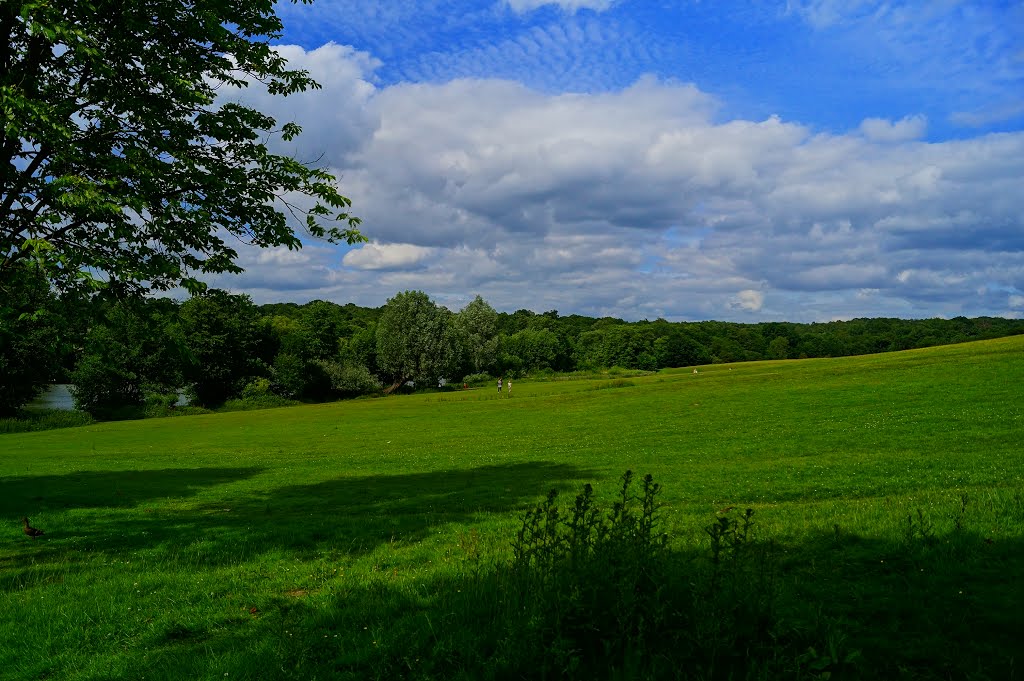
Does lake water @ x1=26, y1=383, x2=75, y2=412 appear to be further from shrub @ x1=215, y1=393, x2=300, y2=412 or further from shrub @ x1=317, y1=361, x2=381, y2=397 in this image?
shrub @ x1=317, y1=361, x2=381, y2=397

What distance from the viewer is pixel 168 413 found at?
87688mm

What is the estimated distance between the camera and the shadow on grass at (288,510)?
40.2 ft

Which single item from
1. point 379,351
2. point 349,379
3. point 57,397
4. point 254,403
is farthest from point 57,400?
point 379,351

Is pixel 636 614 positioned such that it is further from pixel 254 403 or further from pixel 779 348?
pixel 779 348

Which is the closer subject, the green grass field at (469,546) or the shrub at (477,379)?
the green grass field at (469,546)

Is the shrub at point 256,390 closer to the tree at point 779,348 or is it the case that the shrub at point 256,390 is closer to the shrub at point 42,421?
the shrub at point 42,421

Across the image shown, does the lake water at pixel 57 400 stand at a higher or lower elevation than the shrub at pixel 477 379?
lower

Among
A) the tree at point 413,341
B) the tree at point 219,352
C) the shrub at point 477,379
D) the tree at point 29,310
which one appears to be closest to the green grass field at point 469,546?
the tree at point 29,310

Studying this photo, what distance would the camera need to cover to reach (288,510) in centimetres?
1688

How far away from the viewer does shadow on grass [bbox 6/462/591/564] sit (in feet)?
40.2

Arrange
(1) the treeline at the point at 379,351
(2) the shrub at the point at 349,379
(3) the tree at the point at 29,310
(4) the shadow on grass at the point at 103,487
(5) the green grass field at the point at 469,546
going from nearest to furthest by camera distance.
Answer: (5) the green grass field at the point at 469,546, (3) the tree at the point at 29,310, (4) the shadow on grass at the point at 103,487, (1) the treeline at the point at 379,351, (2) the shrub at the point at 349,379

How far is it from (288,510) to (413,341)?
317 ft

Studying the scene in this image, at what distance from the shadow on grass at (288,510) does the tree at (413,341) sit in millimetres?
87072

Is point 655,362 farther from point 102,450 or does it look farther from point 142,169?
point 142,169
